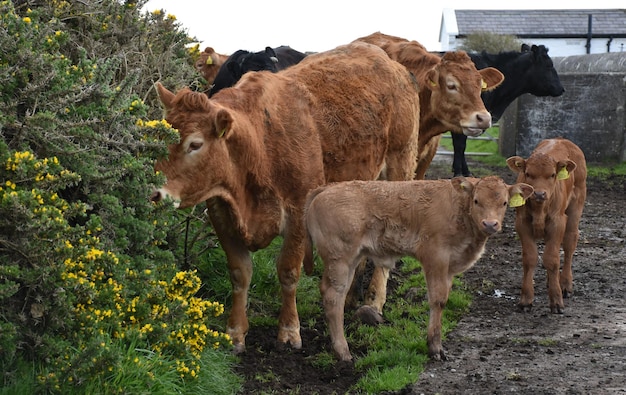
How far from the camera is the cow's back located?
26.6 ft

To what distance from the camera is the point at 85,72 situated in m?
6.17

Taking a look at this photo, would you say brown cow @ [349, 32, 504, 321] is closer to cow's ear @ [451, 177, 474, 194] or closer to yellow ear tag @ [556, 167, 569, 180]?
yellow ear tag @ [556, 167, 569, 180]

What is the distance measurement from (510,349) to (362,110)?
8.91ft

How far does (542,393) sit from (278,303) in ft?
10.7

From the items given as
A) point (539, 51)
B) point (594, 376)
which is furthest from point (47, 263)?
point (539, 51)

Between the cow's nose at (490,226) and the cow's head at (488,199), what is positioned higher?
the cow's head at (488,199)

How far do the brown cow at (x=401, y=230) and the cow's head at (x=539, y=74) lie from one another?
1260cm

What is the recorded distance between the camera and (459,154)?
58.2 ft

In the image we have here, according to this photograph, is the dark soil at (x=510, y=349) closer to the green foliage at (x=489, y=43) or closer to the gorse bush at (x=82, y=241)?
the gorse bush at (x=82, y=241)

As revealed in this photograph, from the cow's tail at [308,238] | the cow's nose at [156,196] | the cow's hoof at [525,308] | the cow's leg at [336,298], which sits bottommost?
the cow's hoof at [525,308]

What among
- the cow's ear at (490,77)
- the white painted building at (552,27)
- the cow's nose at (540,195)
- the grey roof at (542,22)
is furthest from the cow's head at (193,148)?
the grey roof at (542,22)

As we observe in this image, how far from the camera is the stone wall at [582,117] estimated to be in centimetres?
2044

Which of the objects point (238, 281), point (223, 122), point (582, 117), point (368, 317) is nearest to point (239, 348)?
point (238, 281)

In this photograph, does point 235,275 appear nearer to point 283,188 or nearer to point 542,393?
point 283,188
